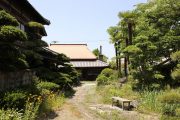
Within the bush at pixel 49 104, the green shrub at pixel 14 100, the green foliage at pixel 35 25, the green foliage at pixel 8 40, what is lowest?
the bush at pixel 49 104

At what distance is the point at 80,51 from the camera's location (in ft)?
169

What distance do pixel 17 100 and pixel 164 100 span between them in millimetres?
6006

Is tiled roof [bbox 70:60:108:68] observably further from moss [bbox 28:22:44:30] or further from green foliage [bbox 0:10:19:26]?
green foliage [bbox 0:10:19:26]

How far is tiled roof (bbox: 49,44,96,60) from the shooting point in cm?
4866

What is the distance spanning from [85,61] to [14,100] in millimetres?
36804

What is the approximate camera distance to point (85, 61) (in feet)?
157

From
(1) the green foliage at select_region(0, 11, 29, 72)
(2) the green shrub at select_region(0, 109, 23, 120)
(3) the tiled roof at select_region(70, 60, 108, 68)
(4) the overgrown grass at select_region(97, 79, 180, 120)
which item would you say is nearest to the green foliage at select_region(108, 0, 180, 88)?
(4) the overgrown grass at select_region(97, 79, 180, 120)

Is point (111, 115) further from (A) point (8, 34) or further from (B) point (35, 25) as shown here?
(B) point (35, 25)

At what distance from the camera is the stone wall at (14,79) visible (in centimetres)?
1260

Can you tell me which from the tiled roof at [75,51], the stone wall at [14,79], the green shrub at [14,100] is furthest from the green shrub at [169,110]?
the tiled roof at [75,51]

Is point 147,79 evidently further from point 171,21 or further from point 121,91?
point 171,21

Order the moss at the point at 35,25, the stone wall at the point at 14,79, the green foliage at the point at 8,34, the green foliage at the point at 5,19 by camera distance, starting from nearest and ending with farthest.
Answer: the green foliage at the point at 8,34
the green foliage at the point at 5,19
the stone wall at the point at 14,79
the moss at the point at 35,25

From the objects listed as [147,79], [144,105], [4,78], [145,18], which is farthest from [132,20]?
[4,78]

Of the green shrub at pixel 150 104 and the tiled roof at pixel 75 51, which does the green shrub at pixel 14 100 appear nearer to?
the green shrub at pixel 150 104
